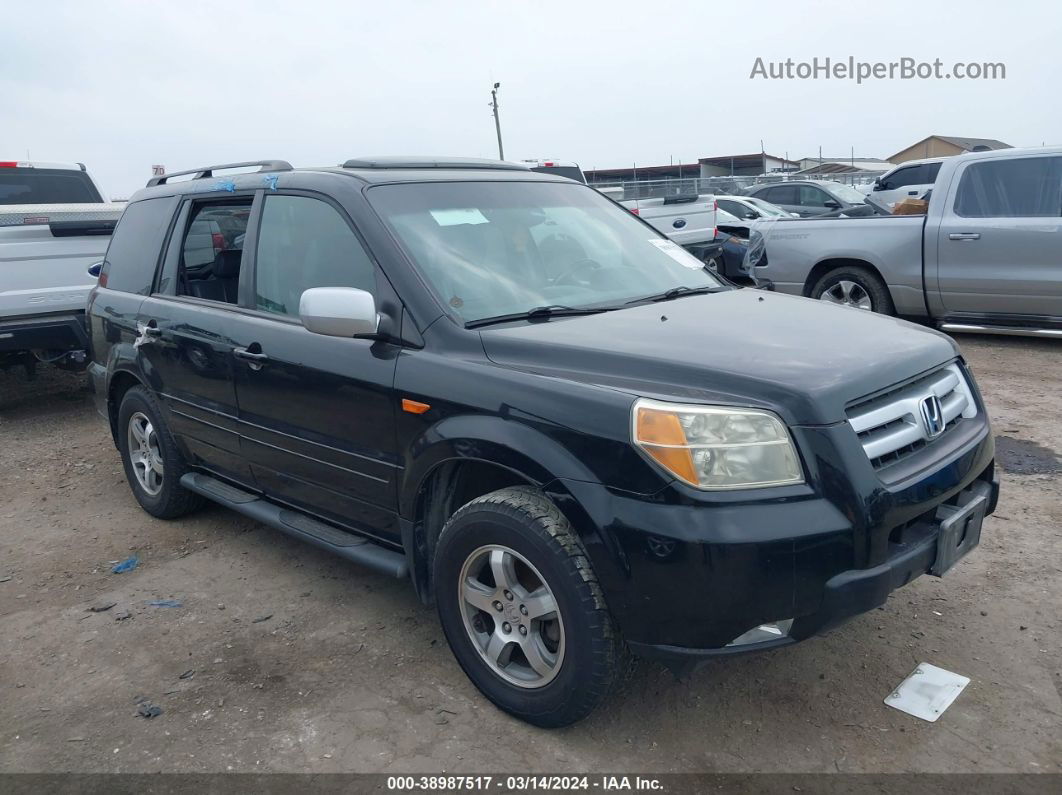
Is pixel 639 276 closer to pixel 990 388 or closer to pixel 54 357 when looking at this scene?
pixel 990 388

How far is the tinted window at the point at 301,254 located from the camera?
140 inches

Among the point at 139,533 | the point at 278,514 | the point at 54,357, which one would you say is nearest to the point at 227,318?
the point at 278,514

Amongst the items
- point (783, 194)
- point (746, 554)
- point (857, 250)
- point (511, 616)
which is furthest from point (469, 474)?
point (783, 194)

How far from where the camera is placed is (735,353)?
2855mm

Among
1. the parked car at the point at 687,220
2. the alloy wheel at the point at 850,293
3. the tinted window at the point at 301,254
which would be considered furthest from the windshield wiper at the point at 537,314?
the parked car at the point at 687,220

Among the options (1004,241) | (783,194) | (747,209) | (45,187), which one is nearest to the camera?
(1004,241)

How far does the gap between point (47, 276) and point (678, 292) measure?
5.62m

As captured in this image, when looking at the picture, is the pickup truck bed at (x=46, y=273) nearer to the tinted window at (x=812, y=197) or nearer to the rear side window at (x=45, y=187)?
the rear side window at (x=45, y=187)

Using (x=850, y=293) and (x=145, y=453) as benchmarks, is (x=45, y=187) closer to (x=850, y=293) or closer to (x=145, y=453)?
(x=145, y=453)

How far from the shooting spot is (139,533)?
500 centimetres

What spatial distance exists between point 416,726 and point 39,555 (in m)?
2.84

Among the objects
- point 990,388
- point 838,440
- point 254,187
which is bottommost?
point 990,388

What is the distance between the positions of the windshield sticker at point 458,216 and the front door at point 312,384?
1.10 feet

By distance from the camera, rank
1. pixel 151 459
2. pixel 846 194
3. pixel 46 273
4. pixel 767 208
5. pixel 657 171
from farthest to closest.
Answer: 1. pixel 657 171
2. pixel 846 194
3. pixel 767 208
4. pixel 46 273
5. pixel 151 459
